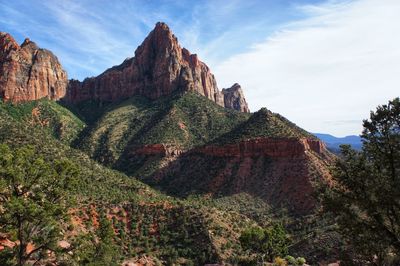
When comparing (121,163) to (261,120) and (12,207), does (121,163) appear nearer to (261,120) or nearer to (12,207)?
(261,120)

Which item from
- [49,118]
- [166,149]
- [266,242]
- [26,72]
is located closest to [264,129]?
[166,149]

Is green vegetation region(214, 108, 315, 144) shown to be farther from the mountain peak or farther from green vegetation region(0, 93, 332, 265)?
the mountain peak

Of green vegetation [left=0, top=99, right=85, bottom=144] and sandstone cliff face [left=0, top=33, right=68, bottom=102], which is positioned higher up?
sandstone cliff face [left=0, top=33, right=68, bottom=102]

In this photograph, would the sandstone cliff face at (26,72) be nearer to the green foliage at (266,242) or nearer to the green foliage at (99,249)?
the green foliage at (99,249)

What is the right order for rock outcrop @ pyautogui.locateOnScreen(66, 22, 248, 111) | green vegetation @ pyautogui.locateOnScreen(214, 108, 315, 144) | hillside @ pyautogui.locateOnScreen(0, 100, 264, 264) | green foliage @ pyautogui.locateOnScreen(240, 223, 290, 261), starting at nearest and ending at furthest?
hillside @ pyautogui.locateOnScreen(0, 100, 264, 264) < green foliage @ pyautogui.locateOnScreen(240, 223, 290, 261) < green vegetation @ pyautogui.locateOnScreen(214, 108, 315, 144) < rock outcrop @ pyautogui.locateOnScreen(66, 22, 248, 111)

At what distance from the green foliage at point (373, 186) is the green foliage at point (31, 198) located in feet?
53.5

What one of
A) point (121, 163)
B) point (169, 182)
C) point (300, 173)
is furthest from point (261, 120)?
point (121, 163)

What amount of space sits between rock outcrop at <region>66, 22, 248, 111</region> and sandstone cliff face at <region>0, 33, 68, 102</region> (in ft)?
52.2

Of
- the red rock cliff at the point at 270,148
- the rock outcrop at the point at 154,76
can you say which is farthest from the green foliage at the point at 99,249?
the rock outcrop at the point at 154,76

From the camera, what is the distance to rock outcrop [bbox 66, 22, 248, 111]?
487 ft

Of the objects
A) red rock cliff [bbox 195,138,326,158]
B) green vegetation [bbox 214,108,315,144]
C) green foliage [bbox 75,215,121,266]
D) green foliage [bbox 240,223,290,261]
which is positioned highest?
green vegetation [bbox 214,108,315,144]

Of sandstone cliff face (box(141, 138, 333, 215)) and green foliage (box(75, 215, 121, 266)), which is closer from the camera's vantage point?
green foliage (box(75, 215, 121, 266))

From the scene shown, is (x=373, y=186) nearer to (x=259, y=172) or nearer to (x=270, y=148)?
(x=259, y=172)

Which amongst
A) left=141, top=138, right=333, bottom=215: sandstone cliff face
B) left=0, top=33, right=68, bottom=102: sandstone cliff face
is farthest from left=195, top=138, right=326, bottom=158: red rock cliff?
left=0, top=33, right=68, bottom=102: sandstone cliff face
